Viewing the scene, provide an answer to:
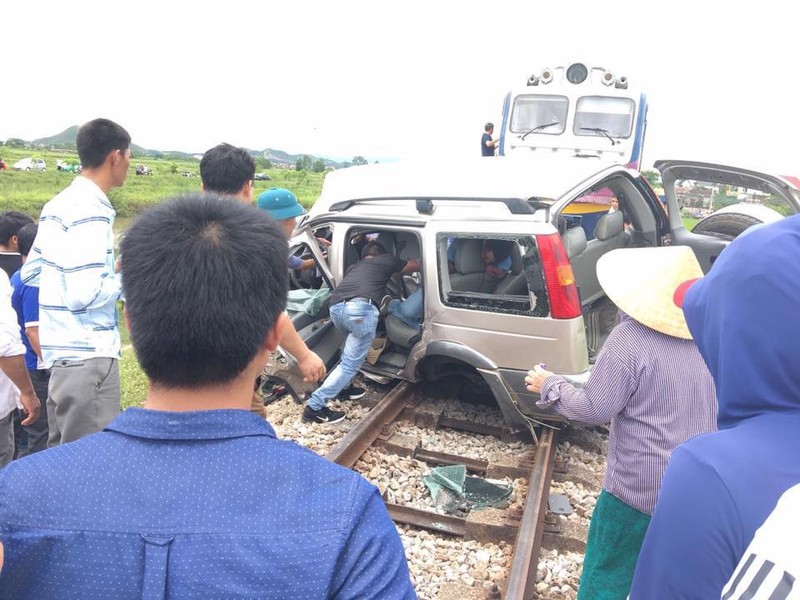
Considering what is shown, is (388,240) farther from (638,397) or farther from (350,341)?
(638,397)

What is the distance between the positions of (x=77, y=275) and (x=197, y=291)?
2.30 meters

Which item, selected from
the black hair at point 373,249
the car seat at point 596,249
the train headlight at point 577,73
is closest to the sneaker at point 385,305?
the black hair at point 373,249

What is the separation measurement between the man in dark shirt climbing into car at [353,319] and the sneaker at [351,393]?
30 cm

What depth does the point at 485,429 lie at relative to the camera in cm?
504

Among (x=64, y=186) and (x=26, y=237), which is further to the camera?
→ (x=64, y=186)

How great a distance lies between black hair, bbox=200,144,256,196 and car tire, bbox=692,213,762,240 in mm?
4407

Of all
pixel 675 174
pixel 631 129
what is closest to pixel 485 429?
pixel 675 174

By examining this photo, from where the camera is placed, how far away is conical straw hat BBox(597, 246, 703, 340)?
7.72 feet

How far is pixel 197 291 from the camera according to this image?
Result: 3.70ft

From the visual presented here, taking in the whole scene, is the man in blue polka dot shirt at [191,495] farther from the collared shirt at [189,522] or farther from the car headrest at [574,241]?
the car headrest at [574,241]

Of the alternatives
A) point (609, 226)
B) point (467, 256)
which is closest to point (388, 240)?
point (467, 256)

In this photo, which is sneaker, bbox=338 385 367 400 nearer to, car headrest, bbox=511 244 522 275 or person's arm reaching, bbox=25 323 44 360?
car headrest, bbox=511 244 522 275

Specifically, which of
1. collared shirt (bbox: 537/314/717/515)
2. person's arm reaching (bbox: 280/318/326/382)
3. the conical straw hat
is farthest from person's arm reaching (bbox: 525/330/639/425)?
person's arm reaching (bbox: 280/318/326/382)

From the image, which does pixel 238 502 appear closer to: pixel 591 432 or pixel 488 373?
pixel 488 373
